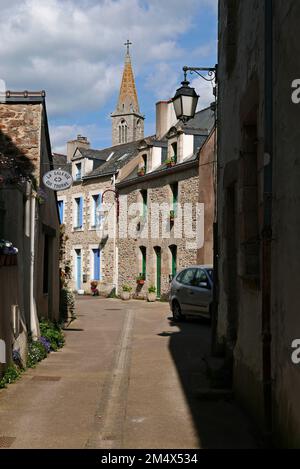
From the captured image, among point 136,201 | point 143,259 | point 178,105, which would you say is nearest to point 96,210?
point 136,201

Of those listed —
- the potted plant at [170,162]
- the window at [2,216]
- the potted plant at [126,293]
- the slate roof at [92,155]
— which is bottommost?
the potted plant at [126,293]

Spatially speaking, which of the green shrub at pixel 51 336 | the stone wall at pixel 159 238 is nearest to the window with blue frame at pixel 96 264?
the stone wall at pixel 159 238

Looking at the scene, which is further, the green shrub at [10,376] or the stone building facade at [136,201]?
the stone building facade at [136,201]

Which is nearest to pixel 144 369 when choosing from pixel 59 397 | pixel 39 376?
pixel 39 376

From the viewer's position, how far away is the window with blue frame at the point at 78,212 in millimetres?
33188

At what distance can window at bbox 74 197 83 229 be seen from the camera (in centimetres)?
3322

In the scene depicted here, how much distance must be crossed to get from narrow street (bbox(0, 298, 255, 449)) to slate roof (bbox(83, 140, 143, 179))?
2009cm

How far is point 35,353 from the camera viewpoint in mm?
9031

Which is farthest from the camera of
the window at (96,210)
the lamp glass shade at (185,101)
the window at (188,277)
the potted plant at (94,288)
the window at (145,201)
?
the window at (96,210)

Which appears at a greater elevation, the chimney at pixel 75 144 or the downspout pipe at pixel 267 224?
the chimney at pixel 75 144

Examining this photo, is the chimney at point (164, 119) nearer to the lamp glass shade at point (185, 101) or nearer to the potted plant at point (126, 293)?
the potted plant at point (126, 293)

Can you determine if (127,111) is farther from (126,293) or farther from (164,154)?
(126,293)

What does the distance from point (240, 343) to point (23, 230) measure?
14.4 ft

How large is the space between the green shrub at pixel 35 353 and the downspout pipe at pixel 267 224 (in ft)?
15.5
